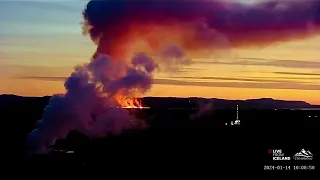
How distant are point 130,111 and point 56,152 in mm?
13587

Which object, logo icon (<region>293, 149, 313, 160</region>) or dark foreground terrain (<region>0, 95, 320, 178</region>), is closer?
logo icon (<region>293, 149, 313, 160</region>)

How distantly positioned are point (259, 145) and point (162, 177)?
14.0m

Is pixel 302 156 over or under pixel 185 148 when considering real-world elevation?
under

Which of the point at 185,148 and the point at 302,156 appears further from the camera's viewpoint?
the point at 185,148

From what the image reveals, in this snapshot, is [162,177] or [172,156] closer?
[162,177]

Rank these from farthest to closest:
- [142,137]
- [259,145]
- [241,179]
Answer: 1. [142,137]
2. [259,145]
3. [241,179]

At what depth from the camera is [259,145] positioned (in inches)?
2461

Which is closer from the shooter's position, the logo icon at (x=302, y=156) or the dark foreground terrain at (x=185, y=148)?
the logo icon at (x=302, y=156)

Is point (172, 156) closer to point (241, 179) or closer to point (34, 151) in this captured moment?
point (241, 179)

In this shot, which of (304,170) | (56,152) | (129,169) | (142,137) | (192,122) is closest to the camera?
(304,170)

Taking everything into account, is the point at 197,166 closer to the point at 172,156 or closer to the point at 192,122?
the point at 172,156

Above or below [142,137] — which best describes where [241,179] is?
below

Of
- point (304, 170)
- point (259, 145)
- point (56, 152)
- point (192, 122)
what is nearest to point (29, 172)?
point (56, 152)

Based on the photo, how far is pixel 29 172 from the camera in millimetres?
57906
